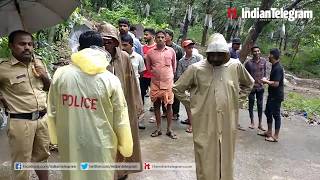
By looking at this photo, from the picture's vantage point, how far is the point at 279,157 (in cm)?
643

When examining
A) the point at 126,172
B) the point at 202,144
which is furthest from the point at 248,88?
the point at 126,172

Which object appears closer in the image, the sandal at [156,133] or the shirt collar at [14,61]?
the shirt collar at [14,61]

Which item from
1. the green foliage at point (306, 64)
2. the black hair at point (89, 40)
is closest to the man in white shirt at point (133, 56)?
the black hair at point (89, 40)

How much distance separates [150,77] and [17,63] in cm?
381

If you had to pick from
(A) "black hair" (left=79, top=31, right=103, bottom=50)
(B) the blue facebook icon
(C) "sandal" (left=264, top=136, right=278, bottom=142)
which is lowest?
(C) "sandal" (left=264, top=136, right=278, bottom=142)

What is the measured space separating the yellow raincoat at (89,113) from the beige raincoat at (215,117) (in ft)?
4.52

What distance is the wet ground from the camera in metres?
5.41

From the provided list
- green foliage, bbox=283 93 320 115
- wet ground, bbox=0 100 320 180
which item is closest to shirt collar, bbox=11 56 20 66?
wet ground, bbox=0 100 320 180

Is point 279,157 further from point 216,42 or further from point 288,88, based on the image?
point 288,88

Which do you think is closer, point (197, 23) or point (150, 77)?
point (150, 77)

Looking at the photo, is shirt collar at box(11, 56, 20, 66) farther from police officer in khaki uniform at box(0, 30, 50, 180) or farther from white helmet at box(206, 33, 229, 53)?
white helmet at box(206, 33, 229, 53)

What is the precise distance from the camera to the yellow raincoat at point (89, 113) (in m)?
2.99

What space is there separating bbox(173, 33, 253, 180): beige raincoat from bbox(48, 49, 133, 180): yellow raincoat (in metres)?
1.38

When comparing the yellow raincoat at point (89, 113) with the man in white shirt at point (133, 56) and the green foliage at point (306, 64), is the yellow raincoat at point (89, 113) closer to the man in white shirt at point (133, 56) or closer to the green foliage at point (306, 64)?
the man in white shirt at point (133, 56)
